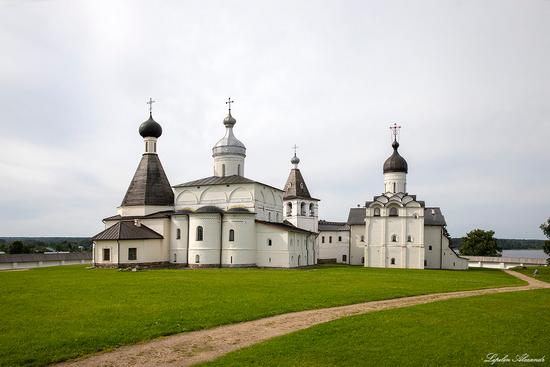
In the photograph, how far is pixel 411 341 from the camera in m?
9.66

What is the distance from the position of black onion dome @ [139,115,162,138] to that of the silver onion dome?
476cm

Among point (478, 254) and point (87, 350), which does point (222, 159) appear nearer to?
point (87, 350)

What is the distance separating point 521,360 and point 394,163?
3562 centimetres

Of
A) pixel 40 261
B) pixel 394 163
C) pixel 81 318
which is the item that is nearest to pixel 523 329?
pixel 81 318

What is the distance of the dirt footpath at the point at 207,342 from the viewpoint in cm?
849

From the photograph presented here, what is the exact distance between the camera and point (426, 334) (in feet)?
33.7

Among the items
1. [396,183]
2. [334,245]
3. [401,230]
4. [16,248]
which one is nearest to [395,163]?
[396,183]

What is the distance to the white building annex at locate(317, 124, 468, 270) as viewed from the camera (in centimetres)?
3934

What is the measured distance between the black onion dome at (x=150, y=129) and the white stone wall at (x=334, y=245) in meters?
23.0

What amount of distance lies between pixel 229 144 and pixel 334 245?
20.7 meters

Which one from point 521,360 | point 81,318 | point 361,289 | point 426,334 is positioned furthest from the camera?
point 361,289

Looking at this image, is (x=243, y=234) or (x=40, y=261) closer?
(x=243, y=234)

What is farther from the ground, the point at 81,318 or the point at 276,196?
the point at 276,196

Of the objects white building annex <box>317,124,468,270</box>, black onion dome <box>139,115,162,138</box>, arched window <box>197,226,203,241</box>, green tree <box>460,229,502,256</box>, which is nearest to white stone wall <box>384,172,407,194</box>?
white building annex <box>317,124,468,270</box>
